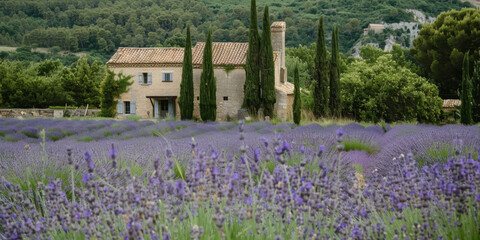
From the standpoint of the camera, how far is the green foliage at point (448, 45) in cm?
2930

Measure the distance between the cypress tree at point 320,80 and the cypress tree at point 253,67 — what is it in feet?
8.99

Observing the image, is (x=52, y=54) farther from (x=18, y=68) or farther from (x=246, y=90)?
(x=246, y=90)

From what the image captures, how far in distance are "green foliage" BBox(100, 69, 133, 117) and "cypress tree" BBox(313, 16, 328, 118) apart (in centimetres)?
1051

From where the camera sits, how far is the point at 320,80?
74.7ft

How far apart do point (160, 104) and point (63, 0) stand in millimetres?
62565

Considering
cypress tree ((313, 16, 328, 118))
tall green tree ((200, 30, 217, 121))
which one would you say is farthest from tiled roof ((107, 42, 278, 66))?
cypress tree ((313, 16, 328, 118))

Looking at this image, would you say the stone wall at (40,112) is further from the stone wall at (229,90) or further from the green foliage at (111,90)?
the stone wall at (229,90)

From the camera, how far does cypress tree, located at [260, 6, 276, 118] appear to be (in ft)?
75.3

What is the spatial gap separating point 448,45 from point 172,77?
56.5ft

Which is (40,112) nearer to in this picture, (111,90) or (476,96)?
(111,90)

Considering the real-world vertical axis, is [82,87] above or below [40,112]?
above

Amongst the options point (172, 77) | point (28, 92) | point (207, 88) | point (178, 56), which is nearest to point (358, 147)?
point (207, 88)

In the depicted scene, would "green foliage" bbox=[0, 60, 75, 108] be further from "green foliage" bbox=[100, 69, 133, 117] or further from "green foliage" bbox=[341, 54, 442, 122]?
"green foliage" bbox=[341, 54, 442, 122]

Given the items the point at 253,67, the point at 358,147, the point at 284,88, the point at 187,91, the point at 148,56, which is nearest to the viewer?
the point at 358,147
